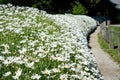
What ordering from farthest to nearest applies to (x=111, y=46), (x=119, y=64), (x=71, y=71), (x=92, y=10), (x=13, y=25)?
(x=92, y=10)
(x=111, y=46)
(x=119, y=64)
(x=13, y=25)
(x=71, y=71)

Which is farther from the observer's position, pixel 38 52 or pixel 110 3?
pixel 110 3

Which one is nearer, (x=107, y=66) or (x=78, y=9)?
(x=107, y=66)

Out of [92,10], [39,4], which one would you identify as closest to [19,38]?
[39,4]

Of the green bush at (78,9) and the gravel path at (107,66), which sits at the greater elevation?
the green bush at (78,9)

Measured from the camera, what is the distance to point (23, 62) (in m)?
4.60

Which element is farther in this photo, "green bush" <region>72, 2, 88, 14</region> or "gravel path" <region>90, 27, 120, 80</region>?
"green bush" <region>72, 2, 88, 14</region>

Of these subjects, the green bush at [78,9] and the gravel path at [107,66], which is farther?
the green bush at [78,9]

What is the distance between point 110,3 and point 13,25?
3943 centimetres

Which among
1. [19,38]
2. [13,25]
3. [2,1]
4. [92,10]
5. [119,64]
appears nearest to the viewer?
[19,38]

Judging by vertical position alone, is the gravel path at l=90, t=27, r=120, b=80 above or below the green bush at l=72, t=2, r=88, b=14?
below

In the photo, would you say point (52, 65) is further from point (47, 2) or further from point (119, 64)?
point (47, 2)

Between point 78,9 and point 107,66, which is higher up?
point 78,9

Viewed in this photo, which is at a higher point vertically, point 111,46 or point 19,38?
point 19,38

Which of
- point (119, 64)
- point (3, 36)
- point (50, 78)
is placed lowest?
point (119, 64)
